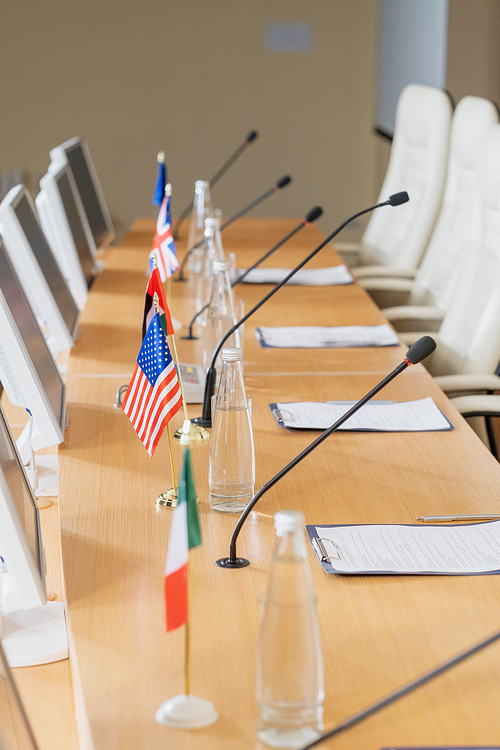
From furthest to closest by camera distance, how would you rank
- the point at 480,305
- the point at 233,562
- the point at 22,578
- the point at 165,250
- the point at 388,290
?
the point at 388,290
the point at 480,305
the point at 165,250
the point at 233,562
the point at 22,578

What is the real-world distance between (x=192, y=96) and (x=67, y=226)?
402 cm

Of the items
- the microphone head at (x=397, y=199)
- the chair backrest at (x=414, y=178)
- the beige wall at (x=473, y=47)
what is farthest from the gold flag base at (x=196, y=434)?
the beige wall at (x=473, y=47)

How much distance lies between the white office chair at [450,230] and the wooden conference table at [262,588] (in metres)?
1.20

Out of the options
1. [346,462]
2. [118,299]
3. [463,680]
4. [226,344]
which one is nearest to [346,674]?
[463,680]

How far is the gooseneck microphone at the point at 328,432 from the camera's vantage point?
121 cm

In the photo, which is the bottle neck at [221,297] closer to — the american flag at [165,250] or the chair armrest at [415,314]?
the american flag at [165,250]

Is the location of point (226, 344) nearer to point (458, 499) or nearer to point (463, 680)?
point (458, 499)

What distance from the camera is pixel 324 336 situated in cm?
260

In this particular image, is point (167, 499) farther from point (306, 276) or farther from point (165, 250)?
point (306, 276)

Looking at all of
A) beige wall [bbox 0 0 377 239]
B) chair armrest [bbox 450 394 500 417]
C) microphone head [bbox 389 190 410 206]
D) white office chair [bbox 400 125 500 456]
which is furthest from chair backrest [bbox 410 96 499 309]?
beige wall [bbox 0 0 377 239]

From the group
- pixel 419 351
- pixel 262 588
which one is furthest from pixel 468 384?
pixel 262 588

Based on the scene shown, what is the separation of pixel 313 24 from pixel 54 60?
1.93m

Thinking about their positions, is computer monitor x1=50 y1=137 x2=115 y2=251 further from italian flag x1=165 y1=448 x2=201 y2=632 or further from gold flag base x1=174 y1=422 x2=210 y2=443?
italian flag x1=165 y1=448 x2=201 y2=632

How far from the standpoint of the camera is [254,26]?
6512 millimetres
